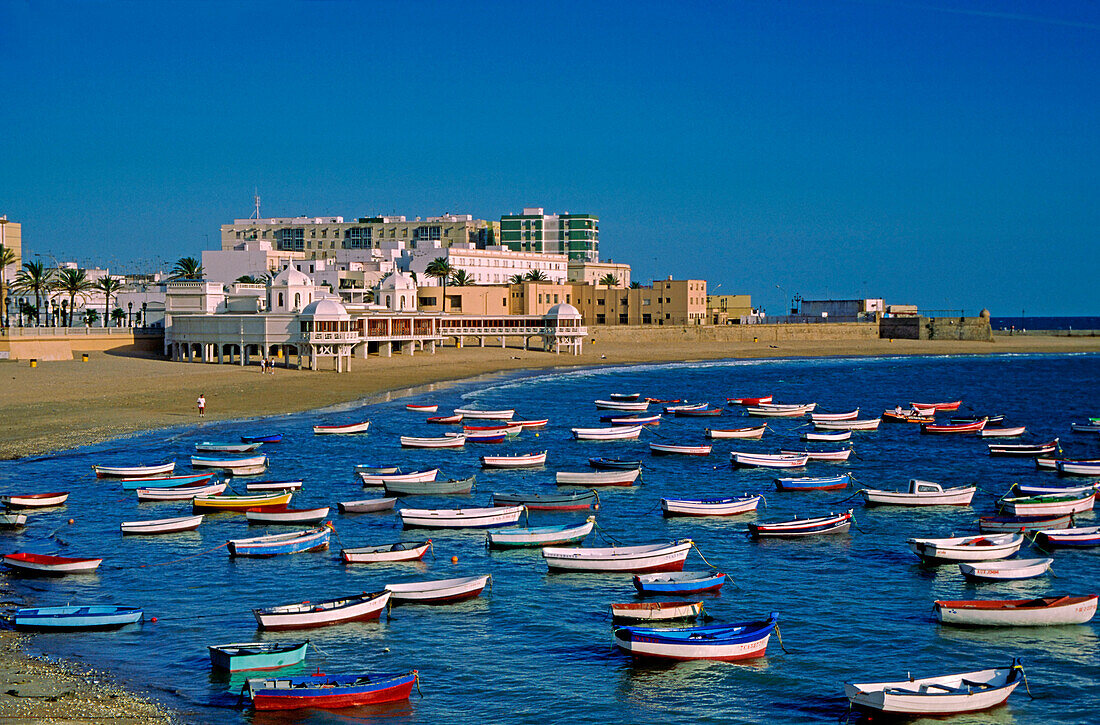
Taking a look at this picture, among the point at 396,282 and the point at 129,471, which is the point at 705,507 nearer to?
the point at 129,471

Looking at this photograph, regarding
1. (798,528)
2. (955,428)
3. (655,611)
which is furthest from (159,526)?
(955,428)

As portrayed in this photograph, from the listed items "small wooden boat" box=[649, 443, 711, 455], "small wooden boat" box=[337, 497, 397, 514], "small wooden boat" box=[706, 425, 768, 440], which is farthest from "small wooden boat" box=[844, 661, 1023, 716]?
"small wooden boat" box=[706, 425, 768, 440]

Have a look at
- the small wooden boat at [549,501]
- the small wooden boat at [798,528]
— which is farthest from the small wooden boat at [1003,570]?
the small wooden boat at [549,501]

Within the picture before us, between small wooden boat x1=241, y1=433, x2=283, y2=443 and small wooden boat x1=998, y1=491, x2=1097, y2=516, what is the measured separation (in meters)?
40.4

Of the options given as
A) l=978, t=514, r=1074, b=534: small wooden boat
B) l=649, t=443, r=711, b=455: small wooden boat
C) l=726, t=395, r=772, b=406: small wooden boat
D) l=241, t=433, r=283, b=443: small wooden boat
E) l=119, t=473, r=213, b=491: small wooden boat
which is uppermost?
l=726, t=395, r=772, b=406: small wooden boat

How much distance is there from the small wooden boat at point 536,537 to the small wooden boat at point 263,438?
27.1 metres

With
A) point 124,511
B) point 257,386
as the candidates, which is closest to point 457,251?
point 257,386

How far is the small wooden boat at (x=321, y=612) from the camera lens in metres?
29.9

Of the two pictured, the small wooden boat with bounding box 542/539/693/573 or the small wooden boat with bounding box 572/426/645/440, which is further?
the small wooden boat with bounding box 572/426/645/440

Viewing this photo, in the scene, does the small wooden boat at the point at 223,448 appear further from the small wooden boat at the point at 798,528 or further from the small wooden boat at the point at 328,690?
the small wooden boat at the point at 328,690

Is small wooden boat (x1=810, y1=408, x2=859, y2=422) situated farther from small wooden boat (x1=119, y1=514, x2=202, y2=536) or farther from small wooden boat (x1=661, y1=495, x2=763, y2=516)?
small wooden boat (x1=119, y1=514, x2=202, y2=536)

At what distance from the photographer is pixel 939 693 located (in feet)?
80.3

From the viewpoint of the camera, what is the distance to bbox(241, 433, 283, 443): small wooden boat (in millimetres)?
62906

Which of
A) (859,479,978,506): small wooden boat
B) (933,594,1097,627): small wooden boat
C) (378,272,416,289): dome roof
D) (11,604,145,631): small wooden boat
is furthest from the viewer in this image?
(378,272,416,289): dome roof
